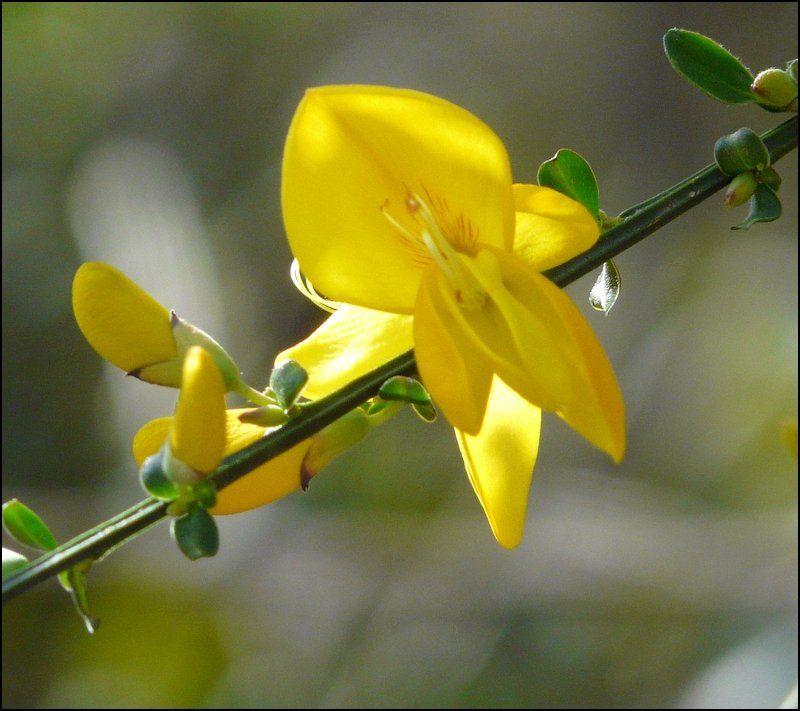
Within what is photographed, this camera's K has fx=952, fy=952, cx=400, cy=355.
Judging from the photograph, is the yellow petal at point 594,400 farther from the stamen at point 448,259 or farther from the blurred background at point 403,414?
the blurred background at point 403,414

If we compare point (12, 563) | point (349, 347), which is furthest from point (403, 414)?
point (12, 563)

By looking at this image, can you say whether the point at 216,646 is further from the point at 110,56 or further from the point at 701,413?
the point at 110,56

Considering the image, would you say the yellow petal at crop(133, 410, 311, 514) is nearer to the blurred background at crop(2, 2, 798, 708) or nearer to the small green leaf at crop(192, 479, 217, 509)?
the small green leaf at crop(192, 479, 217, 509)

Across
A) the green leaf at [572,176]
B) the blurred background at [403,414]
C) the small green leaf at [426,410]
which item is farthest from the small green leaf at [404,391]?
the blurred background at [403,414]

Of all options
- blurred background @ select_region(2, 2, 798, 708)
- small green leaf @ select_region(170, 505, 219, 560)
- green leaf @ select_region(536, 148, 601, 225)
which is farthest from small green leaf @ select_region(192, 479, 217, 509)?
blurred background @ select_region(2, 2, 798, 708)

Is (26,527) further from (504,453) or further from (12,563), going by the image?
(504,453)

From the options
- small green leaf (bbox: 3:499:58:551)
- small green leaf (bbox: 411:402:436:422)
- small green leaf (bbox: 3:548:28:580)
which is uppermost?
small green leaf (bbox: 3:499:58:551)

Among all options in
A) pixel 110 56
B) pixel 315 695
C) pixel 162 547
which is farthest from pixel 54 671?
pixel 110 56
